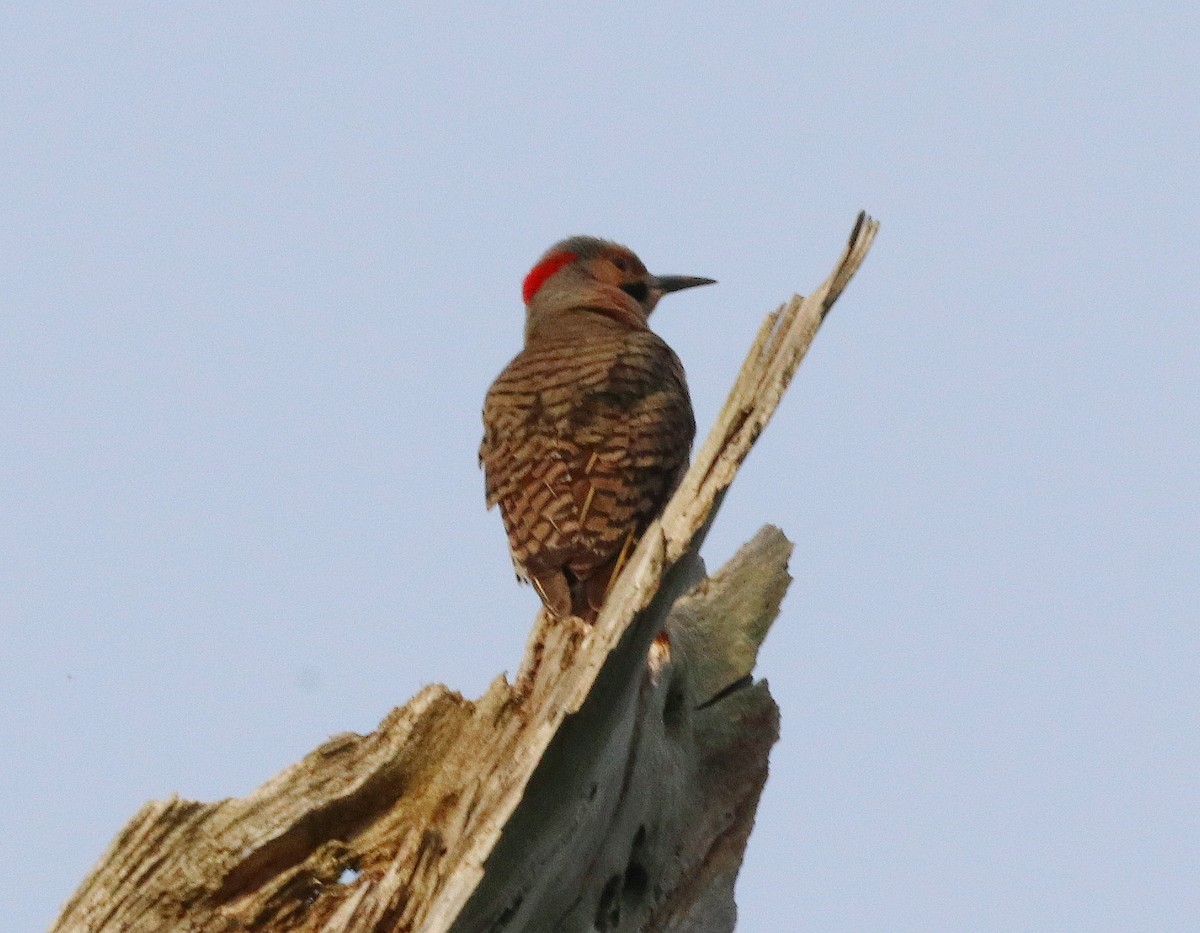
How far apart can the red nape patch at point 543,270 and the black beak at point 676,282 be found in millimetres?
474

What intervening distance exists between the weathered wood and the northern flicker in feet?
2.62

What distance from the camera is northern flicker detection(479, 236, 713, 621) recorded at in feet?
20.9

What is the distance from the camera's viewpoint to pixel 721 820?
6.34 meters

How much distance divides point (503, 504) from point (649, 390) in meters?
0.81

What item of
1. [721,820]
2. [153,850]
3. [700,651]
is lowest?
[153,850]

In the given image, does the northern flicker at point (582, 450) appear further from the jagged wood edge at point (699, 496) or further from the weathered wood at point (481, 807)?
the jagged wood edge at point (699, 496)

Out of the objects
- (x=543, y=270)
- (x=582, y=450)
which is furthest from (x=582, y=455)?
(x=543, y=270)

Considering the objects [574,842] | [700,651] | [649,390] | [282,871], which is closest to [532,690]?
[574,842]

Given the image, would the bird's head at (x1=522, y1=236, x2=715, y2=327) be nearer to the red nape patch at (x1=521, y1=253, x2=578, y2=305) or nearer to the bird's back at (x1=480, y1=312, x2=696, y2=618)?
the red nape patch at (x1=521, y1=253, x2=578, y2=305)

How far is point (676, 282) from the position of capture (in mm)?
9094

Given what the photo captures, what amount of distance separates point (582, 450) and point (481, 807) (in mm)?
2306

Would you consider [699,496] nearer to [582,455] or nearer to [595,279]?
[582,455]

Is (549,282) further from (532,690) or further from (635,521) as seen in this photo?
(532,690)

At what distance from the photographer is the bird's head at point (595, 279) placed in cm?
888
